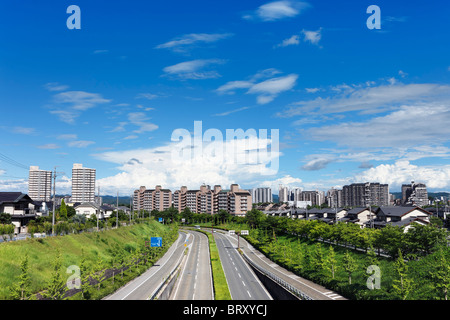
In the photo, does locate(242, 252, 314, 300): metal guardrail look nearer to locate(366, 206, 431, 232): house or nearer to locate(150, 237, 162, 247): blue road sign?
locate(150, 237, 162, 247): blue road sign

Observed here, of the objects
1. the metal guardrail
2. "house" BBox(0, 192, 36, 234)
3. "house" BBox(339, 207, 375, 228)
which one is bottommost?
the metal guardrail

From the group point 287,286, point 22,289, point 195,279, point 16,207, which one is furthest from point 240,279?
point 16,207

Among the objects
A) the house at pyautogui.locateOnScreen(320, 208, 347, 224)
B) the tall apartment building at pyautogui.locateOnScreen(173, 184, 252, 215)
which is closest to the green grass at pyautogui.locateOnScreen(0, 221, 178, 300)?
the house at pyautogui.locateOnScreen(320, 208, 347, 224)

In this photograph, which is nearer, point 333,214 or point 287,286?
point 287,286

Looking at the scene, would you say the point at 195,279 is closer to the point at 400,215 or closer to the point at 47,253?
the point at 47,253

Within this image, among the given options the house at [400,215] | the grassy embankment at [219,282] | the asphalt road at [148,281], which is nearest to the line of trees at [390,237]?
the house at [400,215]
